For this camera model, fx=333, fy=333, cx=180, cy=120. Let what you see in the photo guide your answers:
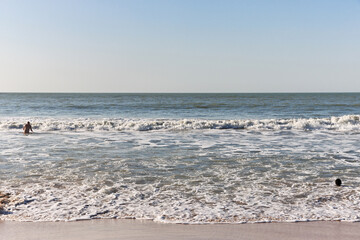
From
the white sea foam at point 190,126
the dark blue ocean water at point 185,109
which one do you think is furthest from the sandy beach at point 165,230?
the dark blue ocean water at point 185,109

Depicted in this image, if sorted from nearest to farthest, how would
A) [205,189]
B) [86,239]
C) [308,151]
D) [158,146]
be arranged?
[86,239] < [205,189] < [308,151] < [158,146]

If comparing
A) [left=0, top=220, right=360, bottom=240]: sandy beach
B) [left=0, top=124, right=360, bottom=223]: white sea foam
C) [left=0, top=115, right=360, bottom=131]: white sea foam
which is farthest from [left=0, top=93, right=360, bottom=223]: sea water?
[left=0, top=115, right=360, bottom=131]: white sea foam

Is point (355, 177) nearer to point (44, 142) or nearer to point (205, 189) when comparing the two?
point (205, 189)

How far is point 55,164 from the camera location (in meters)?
10.8

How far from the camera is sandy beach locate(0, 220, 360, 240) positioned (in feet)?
17.8

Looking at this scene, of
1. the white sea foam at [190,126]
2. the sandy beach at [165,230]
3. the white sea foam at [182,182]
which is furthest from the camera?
the white sea foam at [190,126]

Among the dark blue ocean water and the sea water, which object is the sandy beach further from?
the dark blue ocean water

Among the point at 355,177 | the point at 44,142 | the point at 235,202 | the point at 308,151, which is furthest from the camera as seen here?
the point at 44,142

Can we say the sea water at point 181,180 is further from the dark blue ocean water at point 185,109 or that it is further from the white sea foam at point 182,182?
the dark blue ocean water at point 185,109

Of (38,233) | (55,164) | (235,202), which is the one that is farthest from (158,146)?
(38,233)

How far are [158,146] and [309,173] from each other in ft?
22.8

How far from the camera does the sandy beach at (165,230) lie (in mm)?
5422

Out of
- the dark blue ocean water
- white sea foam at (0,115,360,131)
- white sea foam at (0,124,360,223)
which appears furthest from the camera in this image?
the dark blue ocean water

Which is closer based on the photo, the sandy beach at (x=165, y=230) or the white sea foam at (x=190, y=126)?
the sandy beach at (x=165, y=230)
